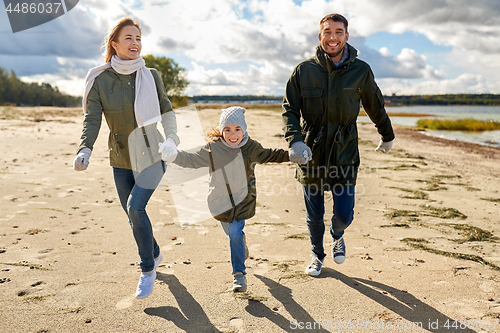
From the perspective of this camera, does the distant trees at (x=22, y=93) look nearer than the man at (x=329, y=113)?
No

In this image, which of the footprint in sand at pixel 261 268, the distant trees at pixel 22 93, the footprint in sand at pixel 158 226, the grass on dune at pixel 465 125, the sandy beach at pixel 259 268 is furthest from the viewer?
the distant trees at pixel 22 93

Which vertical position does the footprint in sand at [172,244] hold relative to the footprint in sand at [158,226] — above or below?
below

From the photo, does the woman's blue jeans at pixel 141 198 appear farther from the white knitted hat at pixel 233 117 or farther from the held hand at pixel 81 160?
the white knitted hat at pixel 233 117

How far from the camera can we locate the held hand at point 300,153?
295 centimetres

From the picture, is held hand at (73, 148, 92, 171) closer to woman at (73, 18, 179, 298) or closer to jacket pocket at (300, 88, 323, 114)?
woman at (73, 18, 179, 298)

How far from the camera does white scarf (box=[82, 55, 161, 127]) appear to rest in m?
2.97

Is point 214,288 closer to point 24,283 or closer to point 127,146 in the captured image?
point 127,146

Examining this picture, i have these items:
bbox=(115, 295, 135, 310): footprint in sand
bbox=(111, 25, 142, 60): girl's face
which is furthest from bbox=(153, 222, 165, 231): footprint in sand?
bbox=(111, 25, 142, 60): girl's face

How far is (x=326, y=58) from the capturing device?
3059mm

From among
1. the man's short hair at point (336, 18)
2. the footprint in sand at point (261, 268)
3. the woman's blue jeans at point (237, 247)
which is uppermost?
the man's short hair at point (336, 18)

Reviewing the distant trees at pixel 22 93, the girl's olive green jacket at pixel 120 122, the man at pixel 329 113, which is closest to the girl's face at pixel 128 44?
the girl's olive green jacket at pixel 120 122

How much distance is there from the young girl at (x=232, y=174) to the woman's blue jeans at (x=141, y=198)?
0.30 metres

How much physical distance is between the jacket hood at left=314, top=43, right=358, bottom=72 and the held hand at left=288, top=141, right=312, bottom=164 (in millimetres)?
723

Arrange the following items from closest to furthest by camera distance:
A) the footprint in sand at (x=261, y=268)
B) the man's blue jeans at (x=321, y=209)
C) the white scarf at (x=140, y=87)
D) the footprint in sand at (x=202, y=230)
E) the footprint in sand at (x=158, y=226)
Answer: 1. the white scarf at (x=140, y=87)
2. the man's blue jeans at (x=321, y=209)
3. the footprint in sand at (x=261, y=268)
4. the footprint in sand at (x=202, y=230)
5. the footprint in sand at (x=158, y=226)
